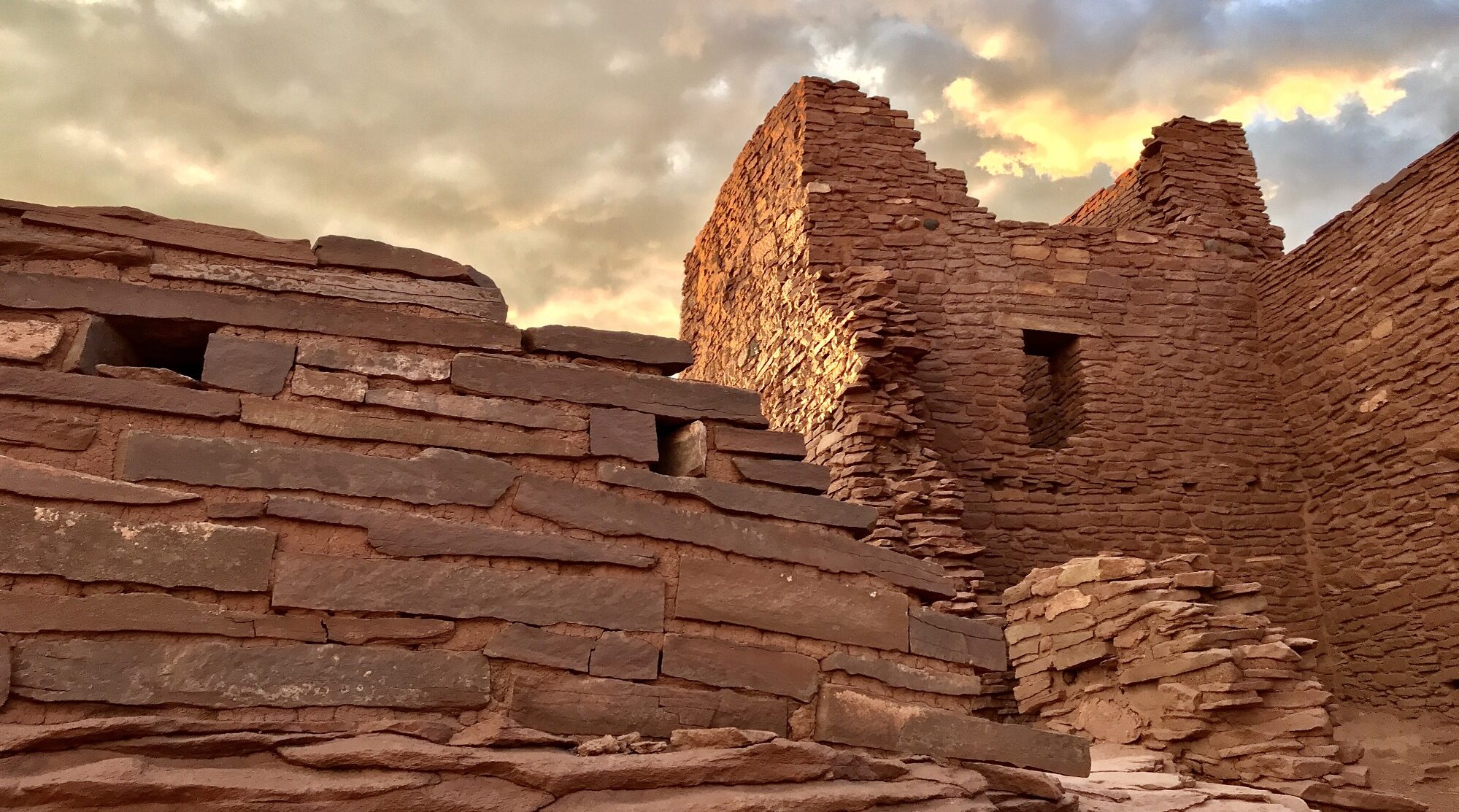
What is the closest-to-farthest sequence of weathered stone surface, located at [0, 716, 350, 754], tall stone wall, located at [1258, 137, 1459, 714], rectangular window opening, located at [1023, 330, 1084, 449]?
weathered stone surface, located at [0, 716, 350, 754], tall stone wall, located at [1258, 137, 1459, 714], rectangular window opening, located at [1023, 330, 1084, 449]

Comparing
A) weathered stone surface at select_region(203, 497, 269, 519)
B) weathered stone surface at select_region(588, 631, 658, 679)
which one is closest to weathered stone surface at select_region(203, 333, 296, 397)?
weathered stone surface at select_region(203, 497, 269, 519)

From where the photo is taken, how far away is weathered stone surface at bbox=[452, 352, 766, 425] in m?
3.70

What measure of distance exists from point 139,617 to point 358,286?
140 centimetres

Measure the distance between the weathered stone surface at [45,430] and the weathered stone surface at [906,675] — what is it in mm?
2490

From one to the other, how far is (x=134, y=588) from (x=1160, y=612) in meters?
5.31

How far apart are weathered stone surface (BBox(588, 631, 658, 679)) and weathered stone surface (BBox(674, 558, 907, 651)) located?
0.61 feet

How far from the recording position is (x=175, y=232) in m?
3.65

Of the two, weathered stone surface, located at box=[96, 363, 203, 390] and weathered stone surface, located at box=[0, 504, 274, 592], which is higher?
weathered stone surface, located at box=[96, 363, 203, 390]

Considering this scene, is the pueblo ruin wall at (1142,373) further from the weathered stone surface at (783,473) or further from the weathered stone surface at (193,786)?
the weathered stone surface at (193,786)

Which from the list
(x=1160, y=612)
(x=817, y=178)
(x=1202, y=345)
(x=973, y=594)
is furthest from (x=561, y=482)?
(x=1202, y=345)

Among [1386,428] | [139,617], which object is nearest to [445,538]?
[139,617]

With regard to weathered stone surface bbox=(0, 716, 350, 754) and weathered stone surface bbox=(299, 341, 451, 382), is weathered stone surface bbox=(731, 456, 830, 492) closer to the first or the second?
weathered stone surface bbox=(299, 341, 451, 382)

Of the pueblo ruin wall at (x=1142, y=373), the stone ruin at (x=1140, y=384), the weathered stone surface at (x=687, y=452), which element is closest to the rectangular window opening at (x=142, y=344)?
the weathered stone surface at (x=687, y=452)

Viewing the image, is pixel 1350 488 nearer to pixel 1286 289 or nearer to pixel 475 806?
pixel 1286 289
